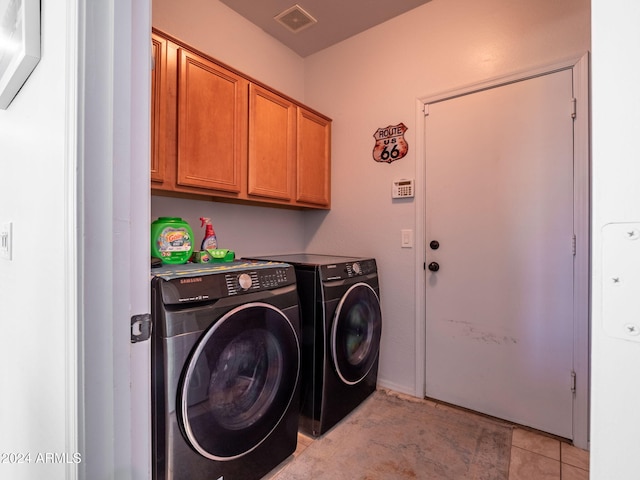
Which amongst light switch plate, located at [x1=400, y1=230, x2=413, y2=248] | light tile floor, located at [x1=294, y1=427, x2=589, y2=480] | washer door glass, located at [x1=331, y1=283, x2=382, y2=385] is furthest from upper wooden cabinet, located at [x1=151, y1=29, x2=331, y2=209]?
light tile floor, located at [x1=294, y1=427, x2=589, y2=480]

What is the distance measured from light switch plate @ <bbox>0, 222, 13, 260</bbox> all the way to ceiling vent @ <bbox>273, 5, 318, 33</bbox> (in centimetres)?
204

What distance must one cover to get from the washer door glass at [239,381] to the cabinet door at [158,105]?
0.79 meters

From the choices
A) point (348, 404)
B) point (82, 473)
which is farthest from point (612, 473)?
point (348, 404)

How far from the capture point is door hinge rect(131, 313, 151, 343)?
0.70 m

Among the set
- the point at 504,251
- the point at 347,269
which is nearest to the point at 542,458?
the point at 504,251

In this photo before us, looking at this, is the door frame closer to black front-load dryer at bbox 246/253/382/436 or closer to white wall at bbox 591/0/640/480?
black front-load dryer at bbox 246/253/382/436

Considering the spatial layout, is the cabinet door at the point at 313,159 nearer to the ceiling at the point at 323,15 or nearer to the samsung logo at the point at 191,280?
the ceiling at the point at 323,15

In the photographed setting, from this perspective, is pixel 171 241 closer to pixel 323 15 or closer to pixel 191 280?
pixel 191 280

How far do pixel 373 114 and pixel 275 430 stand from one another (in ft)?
6.93

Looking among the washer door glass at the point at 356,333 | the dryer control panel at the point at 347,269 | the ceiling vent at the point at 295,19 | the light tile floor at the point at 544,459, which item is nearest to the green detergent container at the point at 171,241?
the dryer control panel at the point at 347,269

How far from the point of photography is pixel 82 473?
63 centimetres

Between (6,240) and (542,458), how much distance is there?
2.44 metres

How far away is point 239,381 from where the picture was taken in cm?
127

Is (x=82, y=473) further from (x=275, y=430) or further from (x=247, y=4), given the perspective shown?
(x=247, y=4)
